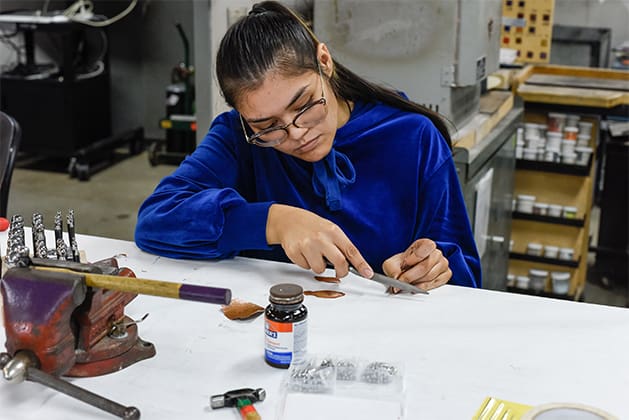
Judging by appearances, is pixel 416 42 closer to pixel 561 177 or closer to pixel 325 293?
pixel 325 293

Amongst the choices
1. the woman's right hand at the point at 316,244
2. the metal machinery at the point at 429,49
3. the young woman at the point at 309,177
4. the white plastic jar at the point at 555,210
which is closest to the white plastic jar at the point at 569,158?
the white plastic jar at the point at 555,210

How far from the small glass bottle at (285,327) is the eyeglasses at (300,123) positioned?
34 centimetres

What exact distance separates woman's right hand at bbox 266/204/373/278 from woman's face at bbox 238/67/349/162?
4.8 inches

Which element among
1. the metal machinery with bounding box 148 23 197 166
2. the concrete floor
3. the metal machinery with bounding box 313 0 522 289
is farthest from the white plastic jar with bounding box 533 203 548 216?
the metal machinery with bounding box 148 23 197 166

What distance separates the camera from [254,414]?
885 millimetres

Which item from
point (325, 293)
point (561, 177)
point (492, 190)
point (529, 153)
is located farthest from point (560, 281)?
point (325, 293)

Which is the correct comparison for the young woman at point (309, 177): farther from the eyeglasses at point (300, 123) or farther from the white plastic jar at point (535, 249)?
the white plastic jar at point (535, 249)

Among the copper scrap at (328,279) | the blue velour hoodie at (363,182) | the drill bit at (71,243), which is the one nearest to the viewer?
the drill bit at (71,243)

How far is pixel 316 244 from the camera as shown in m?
1.18

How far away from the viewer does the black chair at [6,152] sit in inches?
67.7

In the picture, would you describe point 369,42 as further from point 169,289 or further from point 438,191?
point 169,289

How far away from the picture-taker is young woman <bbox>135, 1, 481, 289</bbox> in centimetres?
123

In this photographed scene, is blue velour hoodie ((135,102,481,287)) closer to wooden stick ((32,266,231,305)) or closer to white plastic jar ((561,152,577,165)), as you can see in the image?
wooden stick ((32,266,231,305))

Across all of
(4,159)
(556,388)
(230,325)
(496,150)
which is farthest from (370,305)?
(496,150)
